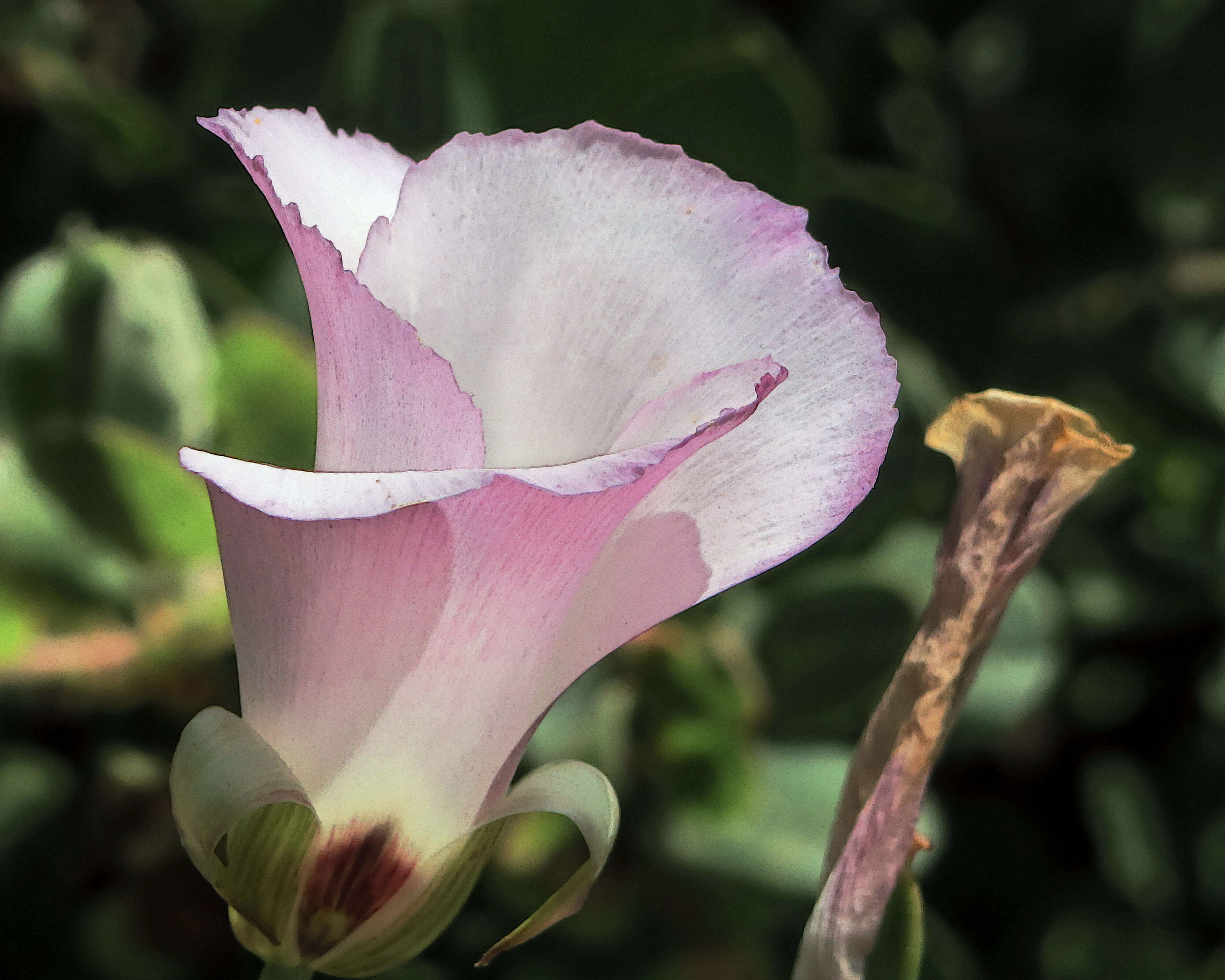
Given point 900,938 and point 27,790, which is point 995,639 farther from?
point 27,790

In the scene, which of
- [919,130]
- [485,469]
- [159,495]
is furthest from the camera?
[919,130]

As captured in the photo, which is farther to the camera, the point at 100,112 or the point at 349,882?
the point at 100,112

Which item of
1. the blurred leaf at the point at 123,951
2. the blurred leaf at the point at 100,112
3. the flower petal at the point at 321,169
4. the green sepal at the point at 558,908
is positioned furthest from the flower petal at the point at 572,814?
the blurred leaf at the point at 100,112

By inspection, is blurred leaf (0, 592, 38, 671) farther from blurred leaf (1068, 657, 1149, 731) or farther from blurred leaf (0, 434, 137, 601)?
blurred leaf (1068, 657, 1149, 731)

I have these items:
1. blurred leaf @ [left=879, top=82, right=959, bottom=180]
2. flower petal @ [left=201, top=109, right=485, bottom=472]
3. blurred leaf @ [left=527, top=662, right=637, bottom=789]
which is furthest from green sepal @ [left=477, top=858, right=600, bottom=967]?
blurred leaf @ [left=879, top=82, right=959, bottom=180]

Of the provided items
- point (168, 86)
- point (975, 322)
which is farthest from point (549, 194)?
point (168, 86)

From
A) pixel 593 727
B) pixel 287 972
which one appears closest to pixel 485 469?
pixel 287 972
